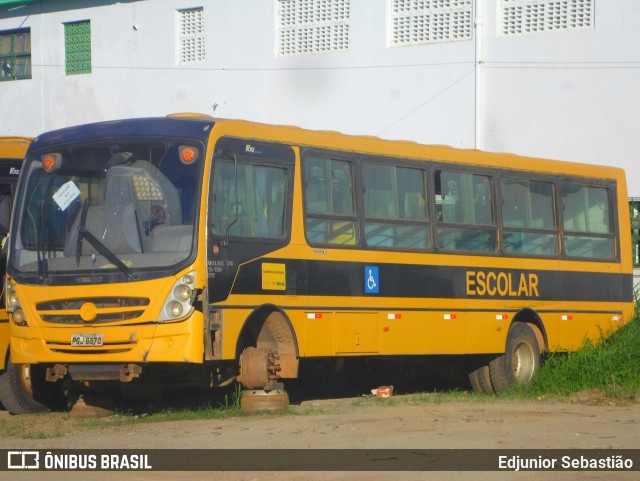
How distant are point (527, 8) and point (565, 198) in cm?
636

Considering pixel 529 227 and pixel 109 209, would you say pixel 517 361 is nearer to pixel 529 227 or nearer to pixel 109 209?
pixel 529 227

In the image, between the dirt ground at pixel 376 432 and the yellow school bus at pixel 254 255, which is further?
the yellow school bus at pixel 254 255

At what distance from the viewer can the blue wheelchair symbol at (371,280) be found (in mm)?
13992

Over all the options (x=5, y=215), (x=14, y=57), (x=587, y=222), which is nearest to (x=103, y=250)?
(x=5, y=215)

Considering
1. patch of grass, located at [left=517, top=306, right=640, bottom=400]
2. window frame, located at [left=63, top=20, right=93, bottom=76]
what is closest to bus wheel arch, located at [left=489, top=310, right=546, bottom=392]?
patch of grass, located at [left=517, top=306, right=640, bottom=400]

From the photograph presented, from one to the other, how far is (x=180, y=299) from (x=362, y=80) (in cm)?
1342

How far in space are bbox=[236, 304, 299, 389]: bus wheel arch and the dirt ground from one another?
397 mm

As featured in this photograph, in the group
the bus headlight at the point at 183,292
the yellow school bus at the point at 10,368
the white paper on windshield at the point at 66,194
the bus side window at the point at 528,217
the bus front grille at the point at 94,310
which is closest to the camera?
the bus headlight at the point at 183,292

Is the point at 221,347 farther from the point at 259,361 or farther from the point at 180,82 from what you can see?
the point at 180,82

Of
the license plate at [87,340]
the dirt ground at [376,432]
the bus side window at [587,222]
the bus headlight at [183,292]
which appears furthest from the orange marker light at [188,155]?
the bus side window at [587,222]

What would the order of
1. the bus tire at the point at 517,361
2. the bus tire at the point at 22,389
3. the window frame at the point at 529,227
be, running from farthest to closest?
1. the window frame at the point at 529,227
2. the bus tire at the point at 517,361
3. the bus tire at the point at 22,389

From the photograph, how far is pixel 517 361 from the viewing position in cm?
1614

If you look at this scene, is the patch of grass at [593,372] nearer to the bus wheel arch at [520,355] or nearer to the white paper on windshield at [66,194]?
the bus wheel arch at [520,355]

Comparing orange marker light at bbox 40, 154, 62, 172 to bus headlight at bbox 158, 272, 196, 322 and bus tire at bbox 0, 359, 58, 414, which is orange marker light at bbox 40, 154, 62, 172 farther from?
bus tire at bbox 0, 359, 58, 414
